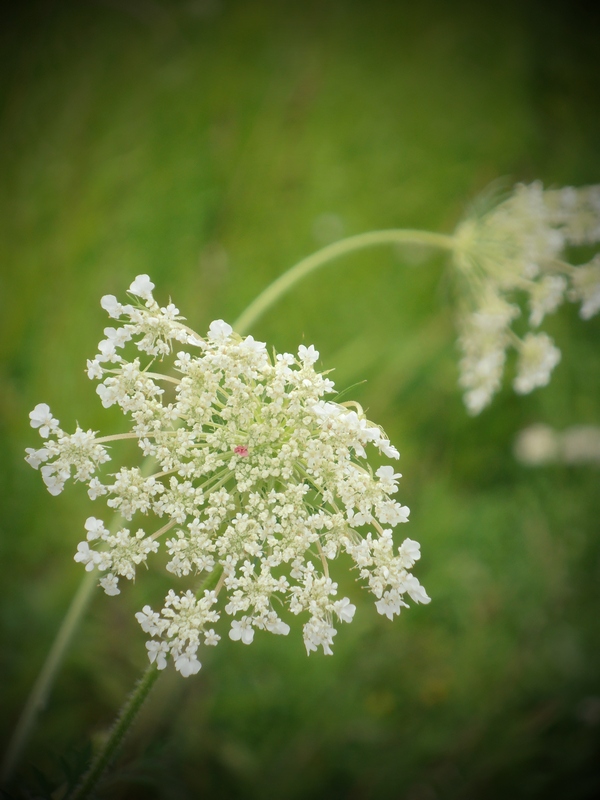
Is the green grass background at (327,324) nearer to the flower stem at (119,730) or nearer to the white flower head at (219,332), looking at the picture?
the flower stem at (119,730)

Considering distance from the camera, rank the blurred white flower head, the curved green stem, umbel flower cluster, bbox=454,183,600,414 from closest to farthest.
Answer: the curved green stem < umbel flower cluster, bbox=454,183,600,414 < the blurred white flower head

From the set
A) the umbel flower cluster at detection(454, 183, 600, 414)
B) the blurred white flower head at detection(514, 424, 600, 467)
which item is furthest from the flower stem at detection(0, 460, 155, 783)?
the blurred white flower head at detection(514, 424, 600, 467)

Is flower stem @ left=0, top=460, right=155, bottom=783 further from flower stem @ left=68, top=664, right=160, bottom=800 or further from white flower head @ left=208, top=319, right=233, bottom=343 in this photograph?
white flower head @ left=208, top=319, right=233, bottom=343

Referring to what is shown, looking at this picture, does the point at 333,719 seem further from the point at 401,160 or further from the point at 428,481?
the point at 401,160

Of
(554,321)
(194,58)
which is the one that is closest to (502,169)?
(554,321)

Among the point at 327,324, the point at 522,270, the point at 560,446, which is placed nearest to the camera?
the point at 522,270

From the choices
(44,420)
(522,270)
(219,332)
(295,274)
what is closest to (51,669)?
(44,420)

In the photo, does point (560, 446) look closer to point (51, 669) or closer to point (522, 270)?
point (522, 270)
